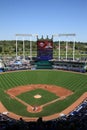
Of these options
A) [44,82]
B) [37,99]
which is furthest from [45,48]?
[37,99]

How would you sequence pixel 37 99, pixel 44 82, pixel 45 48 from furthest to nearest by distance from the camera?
pixel 45 48, pixel 44 82, pixel 37 99

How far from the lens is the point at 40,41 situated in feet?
Answer: 218

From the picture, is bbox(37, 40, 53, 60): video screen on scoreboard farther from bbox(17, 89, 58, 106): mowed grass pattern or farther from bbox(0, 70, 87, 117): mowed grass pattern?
bbox(17, 89, 58, 106): mowed grass pattern

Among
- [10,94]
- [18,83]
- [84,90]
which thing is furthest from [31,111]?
[18,83]

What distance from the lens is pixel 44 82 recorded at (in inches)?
2152

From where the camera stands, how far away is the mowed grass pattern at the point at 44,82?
33688mm

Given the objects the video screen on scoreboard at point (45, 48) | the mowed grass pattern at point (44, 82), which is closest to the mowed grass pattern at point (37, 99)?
the mowed grass pattern at point (44, 82)

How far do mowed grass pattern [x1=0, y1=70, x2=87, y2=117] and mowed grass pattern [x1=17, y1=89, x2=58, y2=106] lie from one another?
2.23 m

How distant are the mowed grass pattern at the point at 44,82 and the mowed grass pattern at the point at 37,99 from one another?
87.6 inches

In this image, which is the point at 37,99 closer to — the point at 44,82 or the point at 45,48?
the point at 44,82

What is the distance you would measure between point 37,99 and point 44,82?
15937mm

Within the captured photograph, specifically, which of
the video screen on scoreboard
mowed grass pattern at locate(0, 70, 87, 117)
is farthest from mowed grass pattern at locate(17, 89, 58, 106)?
the video screen on scoreboard

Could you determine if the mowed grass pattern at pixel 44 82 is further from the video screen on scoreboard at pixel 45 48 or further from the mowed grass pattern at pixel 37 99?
the video screen on scoreboard at pixel 45 48

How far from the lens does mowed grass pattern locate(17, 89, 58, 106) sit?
1464 inches
